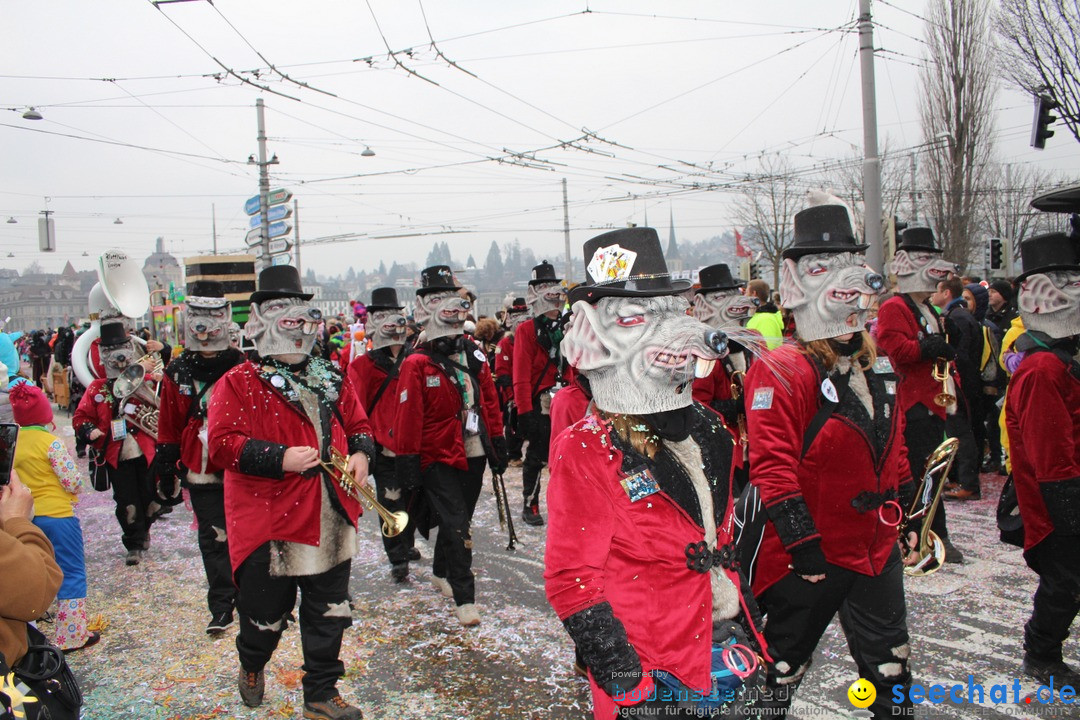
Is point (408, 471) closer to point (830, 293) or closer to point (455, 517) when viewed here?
point (455, 517)

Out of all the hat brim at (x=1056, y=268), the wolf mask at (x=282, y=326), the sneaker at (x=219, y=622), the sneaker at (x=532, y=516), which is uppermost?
the hat brim at (x=1056, y=268)

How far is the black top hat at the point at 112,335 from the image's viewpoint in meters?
7.14

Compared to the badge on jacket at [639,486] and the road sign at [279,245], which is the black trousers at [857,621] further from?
the road sign at [279,245]

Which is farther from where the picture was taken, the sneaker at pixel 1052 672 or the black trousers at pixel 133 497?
the black trousers at pixel 133 497

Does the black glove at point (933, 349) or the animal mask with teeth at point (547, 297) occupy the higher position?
the animal mask with teeth at point (547, 297)

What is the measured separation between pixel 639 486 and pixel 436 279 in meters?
4.14

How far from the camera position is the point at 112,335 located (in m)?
7.20

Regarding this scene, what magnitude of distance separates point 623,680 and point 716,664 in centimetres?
43

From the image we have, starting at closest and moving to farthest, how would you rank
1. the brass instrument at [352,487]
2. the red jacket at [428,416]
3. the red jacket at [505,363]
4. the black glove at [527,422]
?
the brass instrument at [352,487] → the red jacket at [428,416] → the black glove at [527,422] → the red jacket at [505,363]

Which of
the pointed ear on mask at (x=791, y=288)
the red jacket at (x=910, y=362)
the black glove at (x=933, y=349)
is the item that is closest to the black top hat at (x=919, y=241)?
the red jacket at (x=910, y=362)

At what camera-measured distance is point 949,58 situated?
914 inches

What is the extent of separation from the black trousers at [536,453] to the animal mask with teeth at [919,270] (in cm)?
324

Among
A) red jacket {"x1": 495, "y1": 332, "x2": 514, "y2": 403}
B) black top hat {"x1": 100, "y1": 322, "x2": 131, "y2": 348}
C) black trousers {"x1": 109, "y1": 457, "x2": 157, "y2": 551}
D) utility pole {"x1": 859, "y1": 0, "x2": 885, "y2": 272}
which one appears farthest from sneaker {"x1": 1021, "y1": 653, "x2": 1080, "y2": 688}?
utility pole {"x1": 859, "y1": 0, "x2": 885, "y2": 272}

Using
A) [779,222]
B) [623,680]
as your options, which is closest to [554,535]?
→ [623,680]
